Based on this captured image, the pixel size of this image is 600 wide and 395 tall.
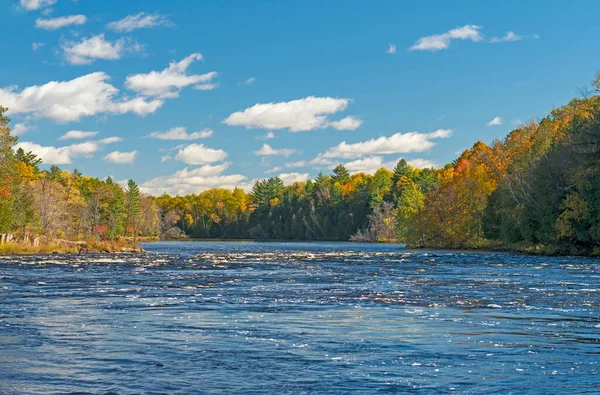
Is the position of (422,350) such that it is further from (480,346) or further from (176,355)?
(176,355)

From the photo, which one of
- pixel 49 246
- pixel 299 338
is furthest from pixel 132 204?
pixel 299 338

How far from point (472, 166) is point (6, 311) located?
88774mm

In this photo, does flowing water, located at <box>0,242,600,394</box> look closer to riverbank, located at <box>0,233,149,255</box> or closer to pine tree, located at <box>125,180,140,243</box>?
riverbank, located at <box>0,233,149,255</box>

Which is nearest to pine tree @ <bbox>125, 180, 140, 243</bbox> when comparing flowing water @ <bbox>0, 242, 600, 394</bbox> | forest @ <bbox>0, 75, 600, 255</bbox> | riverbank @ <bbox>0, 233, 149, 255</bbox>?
forest @ <bbox>0, 75, 600, 255</bbox>

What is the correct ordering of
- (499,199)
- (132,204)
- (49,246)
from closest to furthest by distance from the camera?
(49,246), (499,199), (132,204)

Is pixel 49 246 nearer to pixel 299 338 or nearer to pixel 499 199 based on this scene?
pixel 499 199

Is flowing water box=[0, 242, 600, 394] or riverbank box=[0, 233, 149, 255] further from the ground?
riverbank box=[0, 233, 149, 255]

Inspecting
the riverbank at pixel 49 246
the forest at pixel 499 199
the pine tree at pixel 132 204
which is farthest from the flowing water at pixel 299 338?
the pine tree at pixel 132 204

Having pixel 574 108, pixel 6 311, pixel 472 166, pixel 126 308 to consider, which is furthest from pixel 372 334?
pixel 472 166

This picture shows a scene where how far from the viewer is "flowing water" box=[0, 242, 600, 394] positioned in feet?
42.3

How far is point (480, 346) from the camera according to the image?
16.6 m

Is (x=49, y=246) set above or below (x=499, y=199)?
below

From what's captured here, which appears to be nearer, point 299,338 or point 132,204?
point 299,338

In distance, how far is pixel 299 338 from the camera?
17750 millimetres
